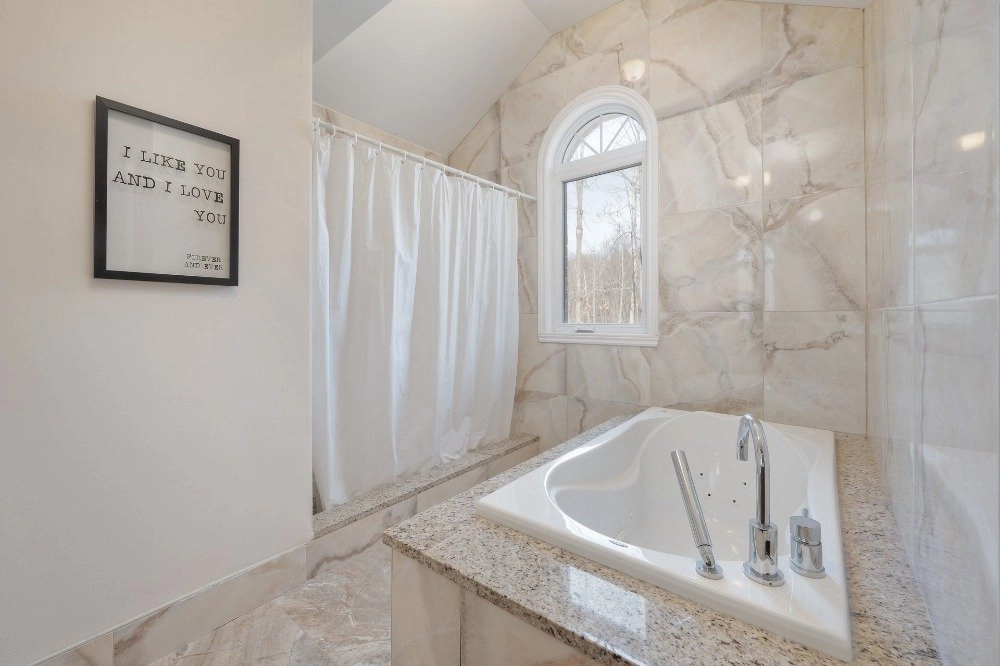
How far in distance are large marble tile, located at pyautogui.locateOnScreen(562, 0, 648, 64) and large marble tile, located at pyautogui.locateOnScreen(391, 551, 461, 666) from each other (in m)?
2.70

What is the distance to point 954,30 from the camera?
0.56 m

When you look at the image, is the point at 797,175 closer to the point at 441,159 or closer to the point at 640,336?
the point at 640,336

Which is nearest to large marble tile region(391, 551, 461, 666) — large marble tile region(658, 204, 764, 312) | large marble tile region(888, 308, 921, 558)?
large marble tile region(888, 308, 921, 558)

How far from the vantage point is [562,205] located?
2645 mm

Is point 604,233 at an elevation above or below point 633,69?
below

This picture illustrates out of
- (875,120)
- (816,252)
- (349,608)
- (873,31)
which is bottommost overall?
(349,608)

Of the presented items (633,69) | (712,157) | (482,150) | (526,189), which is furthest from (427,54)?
(712,157)

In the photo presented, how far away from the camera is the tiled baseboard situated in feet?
3.70

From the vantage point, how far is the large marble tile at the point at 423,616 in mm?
904

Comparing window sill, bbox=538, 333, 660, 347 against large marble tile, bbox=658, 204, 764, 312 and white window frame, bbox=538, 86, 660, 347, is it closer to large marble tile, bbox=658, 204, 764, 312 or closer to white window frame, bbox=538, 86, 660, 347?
white window frame, bbox=538, 86, 660, 347

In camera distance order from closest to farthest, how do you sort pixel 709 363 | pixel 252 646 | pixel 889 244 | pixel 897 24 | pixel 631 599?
pixel 631 599
pixel 897 24
pixel 889 244
pixel 252 646
pixel 709 363

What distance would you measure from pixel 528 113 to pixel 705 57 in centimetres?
103

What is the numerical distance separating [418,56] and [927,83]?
2.22 metres

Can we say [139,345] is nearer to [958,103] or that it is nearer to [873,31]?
[958,103]
